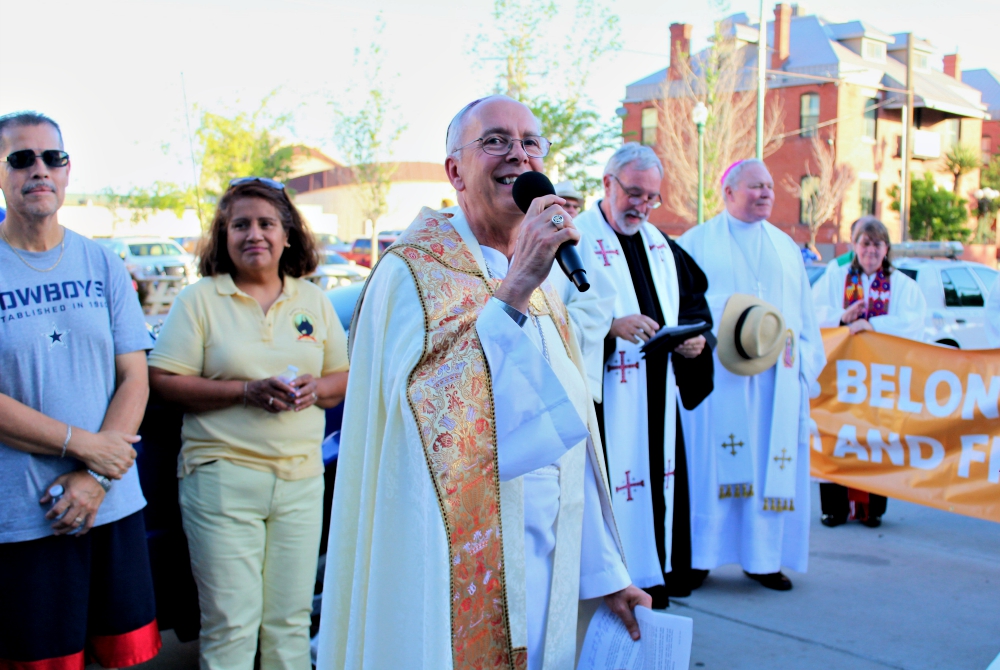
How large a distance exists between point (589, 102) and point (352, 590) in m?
22.8

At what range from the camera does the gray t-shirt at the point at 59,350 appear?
2816mm

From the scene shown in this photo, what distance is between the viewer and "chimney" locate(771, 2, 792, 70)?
1462 inches

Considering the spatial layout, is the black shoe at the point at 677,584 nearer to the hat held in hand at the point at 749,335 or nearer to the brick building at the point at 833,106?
the hat held in hand at the point at 749,335

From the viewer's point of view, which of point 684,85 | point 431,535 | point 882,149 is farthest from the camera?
point 882,149

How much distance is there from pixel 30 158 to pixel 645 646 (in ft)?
7.89

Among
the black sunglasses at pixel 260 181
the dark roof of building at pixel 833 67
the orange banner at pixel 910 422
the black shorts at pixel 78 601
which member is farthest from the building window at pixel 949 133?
the black shorts at pixel 78 601

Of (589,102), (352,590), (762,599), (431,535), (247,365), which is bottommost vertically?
(762,599)

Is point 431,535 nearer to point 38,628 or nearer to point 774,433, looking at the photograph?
point 38,628

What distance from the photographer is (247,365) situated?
3.40 meters

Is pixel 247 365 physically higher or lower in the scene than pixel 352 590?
higher

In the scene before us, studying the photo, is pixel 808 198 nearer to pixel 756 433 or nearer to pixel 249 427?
pixel 756 433

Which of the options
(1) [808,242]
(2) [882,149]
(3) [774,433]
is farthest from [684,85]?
(3) [774,433]

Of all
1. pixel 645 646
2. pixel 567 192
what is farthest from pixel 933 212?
pixel 645 646

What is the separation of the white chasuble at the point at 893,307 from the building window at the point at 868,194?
33554 millimetres
